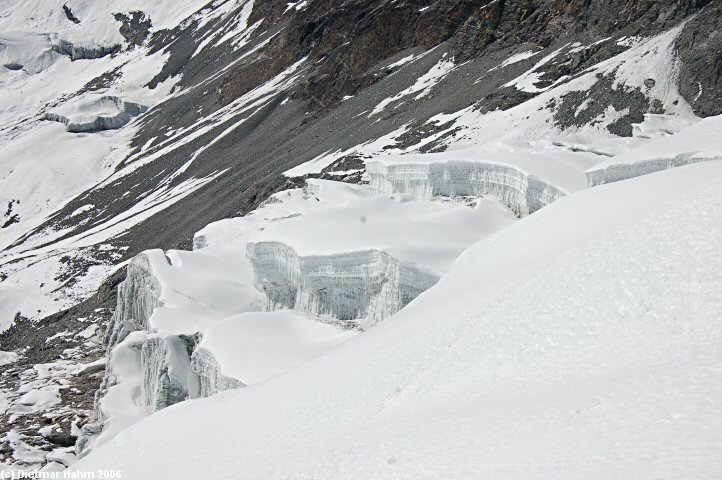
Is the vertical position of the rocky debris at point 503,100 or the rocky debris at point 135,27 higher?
the rocky debris at point 135,27

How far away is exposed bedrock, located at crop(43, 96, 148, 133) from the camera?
317 ft

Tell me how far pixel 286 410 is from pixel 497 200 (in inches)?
558

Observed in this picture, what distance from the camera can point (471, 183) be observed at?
23.9 meters

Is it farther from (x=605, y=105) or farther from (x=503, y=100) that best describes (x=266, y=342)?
(x=503, y=100)

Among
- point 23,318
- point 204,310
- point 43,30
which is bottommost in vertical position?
point 23,318

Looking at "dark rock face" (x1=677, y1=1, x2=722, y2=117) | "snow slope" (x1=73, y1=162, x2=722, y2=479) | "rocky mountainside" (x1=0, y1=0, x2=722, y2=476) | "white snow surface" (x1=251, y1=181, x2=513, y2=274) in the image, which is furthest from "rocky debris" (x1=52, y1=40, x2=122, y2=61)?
"snow slope" (x1=73, y1=162, x2=722, y2=479)

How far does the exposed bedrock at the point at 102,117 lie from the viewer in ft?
317

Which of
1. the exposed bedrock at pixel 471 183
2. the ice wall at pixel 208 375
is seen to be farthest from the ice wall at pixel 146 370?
the exposed bedrock at pixel 471 183

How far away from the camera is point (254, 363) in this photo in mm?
17047

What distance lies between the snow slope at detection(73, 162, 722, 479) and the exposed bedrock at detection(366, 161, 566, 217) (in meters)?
7.91

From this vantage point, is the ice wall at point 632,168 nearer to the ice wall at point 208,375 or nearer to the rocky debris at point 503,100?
the ice wall at point 208,375

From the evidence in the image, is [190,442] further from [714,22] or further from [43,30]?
[43,30]

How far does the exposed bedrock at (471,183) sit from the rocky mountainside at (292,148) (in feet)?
0.27

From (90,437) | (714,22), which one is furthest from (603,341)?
(714,22)
